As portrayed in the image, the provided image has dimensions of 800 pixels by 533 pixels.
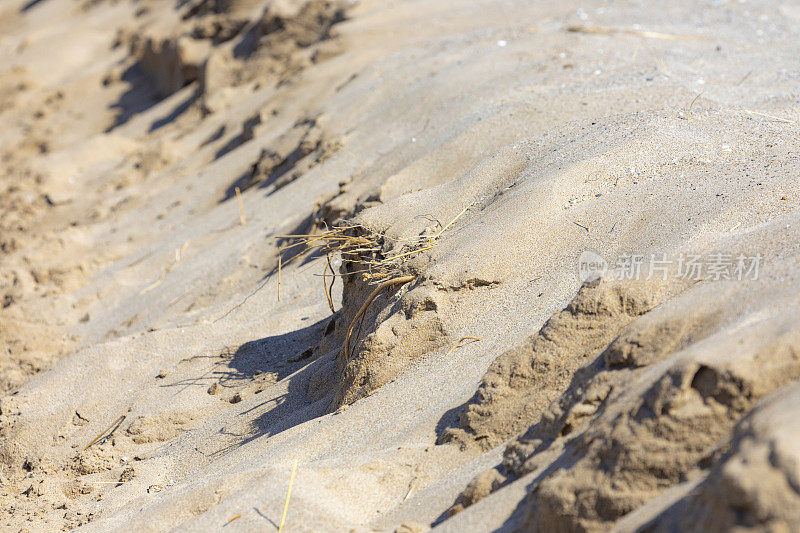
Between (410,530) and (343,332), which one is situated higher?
(410,530)

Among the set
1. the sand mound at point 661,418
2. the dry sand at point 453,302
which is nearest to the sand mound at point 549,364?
the dry sand at point 453,302

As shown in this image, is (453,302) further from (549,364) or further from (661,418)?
(661,418)

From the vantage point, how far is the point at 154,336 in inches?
166

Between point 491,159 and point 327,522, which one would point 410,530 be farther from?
point 491,159

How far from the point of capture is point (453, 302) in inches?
112

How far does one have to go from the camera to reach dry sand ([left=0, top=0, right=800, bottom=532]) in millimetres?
1707

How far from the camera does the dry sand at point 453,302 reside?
171 cm

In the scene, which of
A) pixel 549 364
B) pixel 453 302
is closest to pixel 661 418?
pixel 549 364

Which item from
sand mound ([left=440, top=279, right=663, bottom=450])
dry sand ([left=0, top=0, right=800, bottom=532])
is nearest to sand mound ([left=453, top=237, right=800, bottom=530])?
dry sand ([left=0, top=0, right=800, bottom=532])

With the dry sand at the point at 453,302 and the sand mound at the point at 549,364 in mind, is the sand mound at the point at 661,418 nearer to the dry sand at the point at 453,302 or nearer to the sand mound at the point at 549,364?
the dry sand at the point at 453,302

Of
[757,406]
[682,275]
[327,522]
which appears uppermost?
[757,406]

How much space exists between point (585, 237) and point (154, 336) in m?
2.47

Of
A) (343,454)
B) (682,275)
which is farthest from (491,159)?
(343,454)

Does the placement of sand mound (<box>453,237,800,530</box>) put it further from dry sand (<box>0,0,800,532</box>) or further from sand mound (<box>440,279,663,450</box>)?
sand mound (<box>440,279,663,450</box>)
